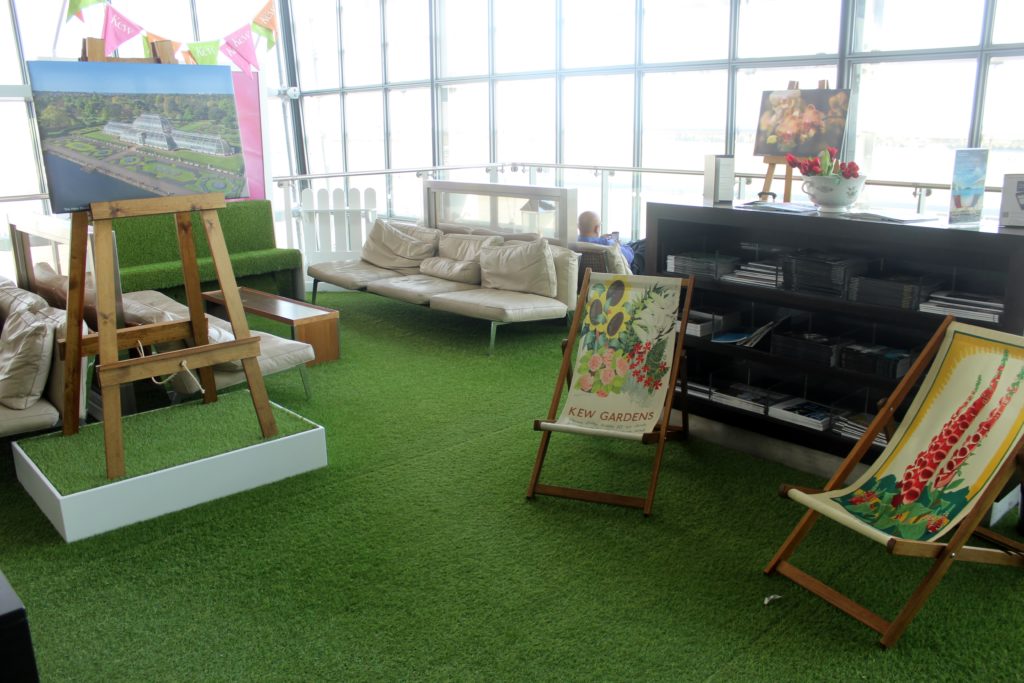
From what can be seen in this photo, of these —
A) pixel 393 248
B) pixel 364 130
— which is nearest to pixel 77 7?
pixel 364 130

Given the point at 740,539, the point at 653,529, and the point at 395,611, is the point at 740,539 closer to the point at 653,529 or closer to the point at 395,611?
the point at 653,529

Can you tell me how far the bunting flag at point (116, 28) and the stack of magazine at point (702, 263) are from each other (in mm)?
8402

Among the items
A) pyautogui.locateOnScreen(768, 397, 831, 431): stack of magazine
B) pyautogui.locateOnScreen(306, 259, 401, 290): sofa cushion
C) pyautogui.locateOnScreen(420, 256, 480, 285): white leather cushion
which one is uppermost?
pyautogui.locateOnScreen(420, 256, 480, 285): white leather cushion

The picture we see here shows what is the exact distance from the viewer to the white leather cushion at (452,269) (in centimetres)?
648

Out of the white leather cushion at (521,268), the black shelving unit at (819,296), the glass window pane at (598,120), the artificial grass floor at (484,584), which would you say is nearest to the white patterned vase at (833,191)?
the black shelving unit at (819,296)

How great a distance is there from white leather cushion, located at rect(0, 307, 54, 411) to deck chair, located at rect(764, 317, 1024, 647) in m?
3.19

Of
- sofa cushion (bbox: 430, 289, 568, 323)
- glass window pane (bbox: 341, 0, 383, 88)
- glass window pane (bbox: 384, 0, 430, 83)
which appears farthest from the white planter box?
glass window pane (bbox: 341, 0, 383, 88)

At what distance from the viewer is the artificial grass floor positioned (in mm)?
2527

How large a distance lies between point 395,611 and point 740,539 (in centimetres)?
134

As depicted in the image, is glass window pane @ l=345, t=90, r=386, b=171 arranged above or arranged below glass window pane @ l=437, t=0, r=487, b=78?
below

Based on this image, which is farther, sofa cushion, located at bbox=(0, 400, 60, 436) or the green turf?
sofa cushion, located at bbox=(0, 400, 60, 436)

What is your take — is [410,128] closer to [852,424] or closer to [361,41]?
[361,41]

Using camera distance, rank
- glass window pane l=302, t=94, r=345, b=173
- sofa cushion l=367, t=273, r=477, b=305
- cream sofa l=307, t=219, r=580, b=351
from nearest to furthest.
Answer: cream sofa l=307, t=219, r=580, b=351
sofa cushion l=367, t=273, r=477, b=305
glass window pane l=302, t=94, r=345, b=173

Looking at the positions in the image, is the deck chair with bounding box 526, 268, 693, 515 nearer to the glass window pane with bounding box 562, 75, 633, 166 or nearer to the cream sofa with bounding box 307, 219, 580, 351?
the cream sofa with bounding box 307, 219, 580, 351
